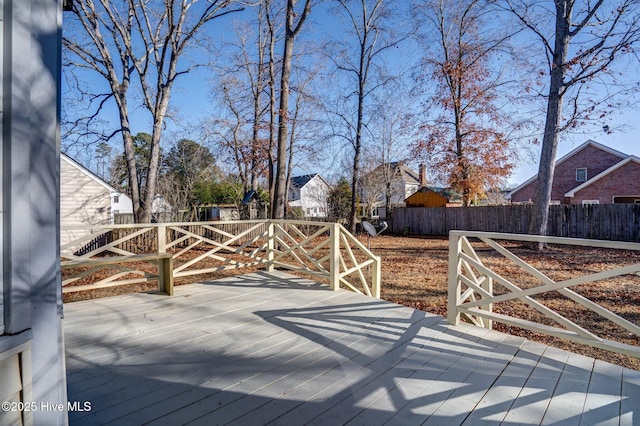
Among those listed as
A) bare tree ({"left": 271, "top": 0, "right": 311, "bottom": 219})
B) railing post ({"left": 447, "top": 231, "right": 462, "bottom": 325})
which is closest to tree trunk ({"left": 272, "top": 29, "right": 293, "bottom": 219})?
bare tree ({"left": 271, "top": 0, "right": 311, "bottom": 219})

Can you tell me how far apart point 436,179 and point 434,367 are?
50.4 feet

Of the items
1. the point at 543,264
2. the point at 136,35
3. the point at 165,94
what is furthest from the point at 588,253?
the point at 136,35

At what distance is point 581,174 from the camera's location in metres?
19.2

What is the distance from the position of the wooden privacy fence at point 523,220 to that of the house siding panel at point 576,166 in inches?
295

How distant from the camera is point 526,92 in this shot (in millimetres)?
12852

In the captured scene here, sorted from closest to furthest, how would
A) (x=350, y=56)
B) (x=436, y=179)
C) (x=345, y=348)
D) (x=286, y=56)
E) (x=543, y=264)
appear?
(x=345, y=348), (x=543, y=264), (x=286, y=56), (x=350, y=56), (x=436, y=179)

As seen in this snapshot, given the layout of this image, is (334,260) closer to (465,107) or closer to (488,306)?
(488,306)

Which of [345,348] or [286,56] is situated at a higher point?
[286,56]

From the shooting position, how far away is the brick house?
16.3 meters

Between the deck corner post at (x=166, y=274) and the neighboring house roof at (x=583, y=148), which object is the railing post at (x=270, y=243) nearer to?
the deck corner post at (x=166, y=274)

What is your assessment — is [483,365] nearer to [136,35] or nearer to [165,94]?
[165,94]

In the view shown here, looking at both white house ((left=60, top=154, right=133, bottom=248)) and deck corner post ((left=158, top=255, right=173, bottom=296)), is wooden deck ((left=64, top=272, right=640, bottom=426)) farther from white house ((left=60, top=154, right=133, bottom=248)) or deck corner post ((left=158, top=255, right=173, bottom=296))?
white house ((left=60, top=154, right=133, bottom=248))

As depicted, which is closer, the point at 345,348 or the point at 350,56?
the point at 345,348

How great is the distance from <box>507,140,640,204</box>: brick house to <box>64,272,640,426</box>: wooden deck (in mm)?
19733
